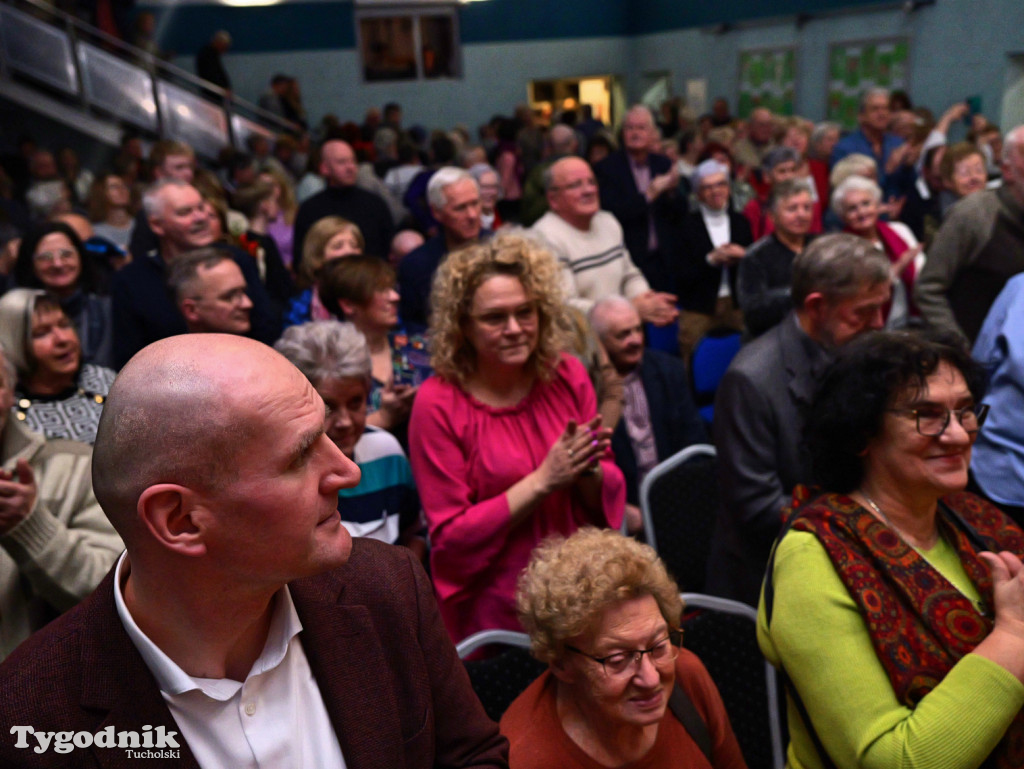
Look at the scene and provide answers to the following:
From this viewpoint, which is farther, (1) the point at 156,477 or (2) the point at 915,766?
(2) the point at 915,766

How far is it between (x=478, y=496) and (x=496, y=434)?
16 centimetres

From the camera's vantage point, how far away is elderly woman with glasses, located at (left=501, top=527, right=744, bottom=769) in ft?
5.56

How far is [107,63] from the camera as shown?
10648 mm

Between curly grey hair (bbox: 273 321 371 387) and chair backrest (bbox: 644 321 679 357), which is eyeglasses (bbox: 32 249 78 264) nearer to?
curly grey hair (bbox: 273 321 371 387)

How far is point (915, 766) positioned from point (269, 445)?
1155mm

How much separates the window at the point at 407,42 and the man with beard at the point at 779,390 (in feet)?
44.4

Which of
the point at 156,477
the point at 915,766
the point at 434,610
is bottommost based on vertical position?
the point at 915,766

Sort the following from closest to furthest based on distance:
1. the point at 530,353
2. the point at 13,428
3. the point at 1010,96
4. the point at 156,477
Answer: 1. the point at 156,477
2. the point at 13,428
3. the point at 530,353
4. the point at 1010,96

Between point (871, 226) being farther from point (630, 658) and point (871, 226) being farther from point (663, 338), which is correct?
point (630, 658)

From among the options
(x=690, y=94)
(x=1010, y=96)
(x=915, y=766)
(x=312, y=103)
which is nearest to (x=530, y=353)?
(x=915, y=766)

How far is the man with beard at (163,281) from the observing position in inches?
138

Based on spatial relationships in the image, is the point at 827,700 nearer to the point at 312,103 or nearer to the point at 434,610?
the point at 434,610

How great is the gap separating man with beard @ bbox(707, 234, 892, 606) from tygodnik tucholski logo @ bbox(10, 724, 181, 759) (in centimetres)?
165

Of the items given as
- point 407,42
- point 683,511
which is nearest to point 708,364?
point 683,511
